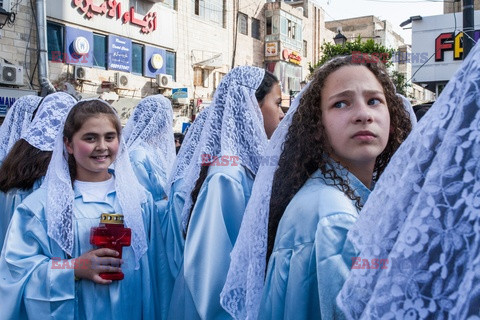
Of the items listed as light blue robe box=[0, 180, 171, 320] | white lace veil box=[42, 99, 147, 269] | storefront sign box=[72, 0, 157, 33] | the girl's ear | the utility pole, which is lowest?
light blue robe box=[0, 180, 171, 320]

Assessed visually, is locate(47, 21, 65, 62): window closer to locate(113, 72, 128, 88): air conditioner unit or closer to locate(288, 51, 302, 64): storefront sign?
locate(113, 72, 128, 88): air conditioner unit

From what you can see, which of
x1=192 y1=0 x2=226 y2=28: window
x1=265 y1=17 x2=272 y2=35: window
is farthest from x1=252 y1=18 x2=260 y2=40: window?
x1=192 y1=0 x2=226 y2=28: window

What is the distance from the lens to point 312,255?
125cm

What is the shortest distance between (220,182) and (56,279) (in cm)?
89

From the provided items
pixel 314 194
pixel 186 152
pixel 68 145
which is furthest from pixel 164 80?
pixel 314 194

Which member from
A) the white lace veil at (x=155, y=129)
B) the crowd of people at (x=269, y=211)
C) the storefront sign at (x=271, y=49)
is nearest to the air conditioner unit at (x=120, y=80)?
the storefront sign at (x=271, y=49)

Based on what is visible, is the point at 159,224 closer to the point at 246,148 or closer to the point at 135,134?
the point at 246,148

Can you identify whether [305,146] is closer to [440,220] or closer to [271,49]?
[440,220]

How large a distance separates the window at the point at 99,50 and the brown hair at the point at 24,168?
12086mm

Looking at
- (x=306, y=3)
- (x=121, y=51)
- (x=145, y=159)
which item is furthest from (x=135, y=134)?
(x=306, y=3)

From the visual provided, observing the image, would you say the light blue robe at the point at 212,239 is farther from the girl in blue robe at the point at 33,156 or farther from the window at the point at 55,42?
the window at the point at 55,42

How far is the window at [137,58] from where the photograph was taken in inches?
639

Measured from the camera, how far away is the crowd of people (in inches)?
32.2

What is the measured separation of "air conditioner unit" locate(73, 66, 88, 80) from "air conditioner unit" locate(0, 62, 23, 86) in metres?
1.85
